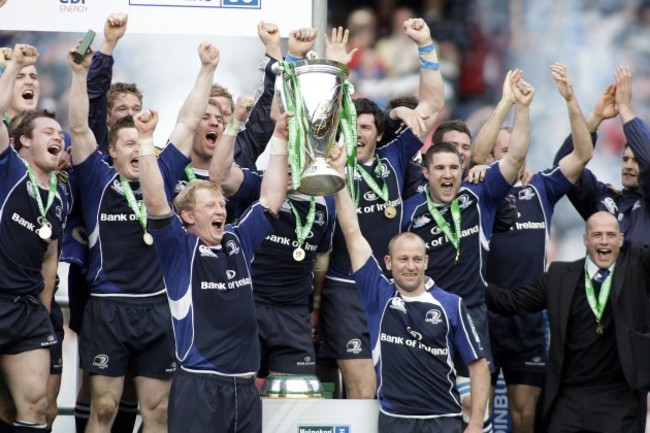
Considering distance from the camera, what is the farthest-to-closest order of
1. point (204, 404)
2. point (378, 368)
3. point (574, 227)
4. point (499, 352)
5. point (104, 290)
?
point (574, 227) → point (499, 352) → point (104, 290) → point (378, 368) → point (204, 404)

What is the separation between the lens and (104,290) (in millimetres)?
7062

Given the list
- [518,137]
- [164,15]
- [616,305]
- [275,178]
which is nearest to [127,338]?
[275,178]

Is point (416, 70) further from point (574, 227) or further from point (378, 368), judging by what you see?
point (378, 368)

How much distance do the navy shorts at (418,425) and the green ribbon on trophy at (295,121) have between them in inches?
51.9

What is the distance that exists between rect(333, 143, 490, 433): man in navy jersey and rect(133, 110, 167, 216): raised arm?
1083 millimetres

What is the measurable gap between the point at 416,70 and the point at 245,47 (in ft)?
6.53

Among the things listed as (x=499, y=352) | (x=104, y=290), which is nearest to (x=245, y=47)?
(x=104, y=290)

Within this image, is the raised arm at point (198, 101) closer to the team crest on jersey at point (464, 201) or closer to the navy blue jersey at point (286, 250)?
the navy blue jersey at point (286, 250)

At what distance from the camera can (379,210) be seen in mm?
7559

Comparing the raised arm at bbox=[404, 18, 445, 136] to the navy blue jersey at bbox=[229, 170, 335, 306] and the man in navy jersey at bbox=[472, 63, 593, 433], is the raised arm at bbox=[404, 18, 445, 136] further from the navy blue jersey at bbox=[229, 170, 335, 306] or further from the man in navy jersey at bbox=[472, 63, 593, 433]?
the navy blue jersey at bbox=[229, 170, 335, 306]

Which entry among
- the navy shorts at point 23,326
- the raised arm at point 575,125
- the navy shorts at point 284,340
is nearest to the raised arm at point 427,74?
the raised arm at point 575,125

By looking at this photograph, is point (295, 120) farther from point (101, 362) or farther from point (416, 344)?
point (101, 362)

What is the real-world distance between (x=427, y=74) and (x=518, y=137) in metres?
0.64

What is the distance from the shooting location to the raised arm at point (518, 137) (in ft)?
24.3
